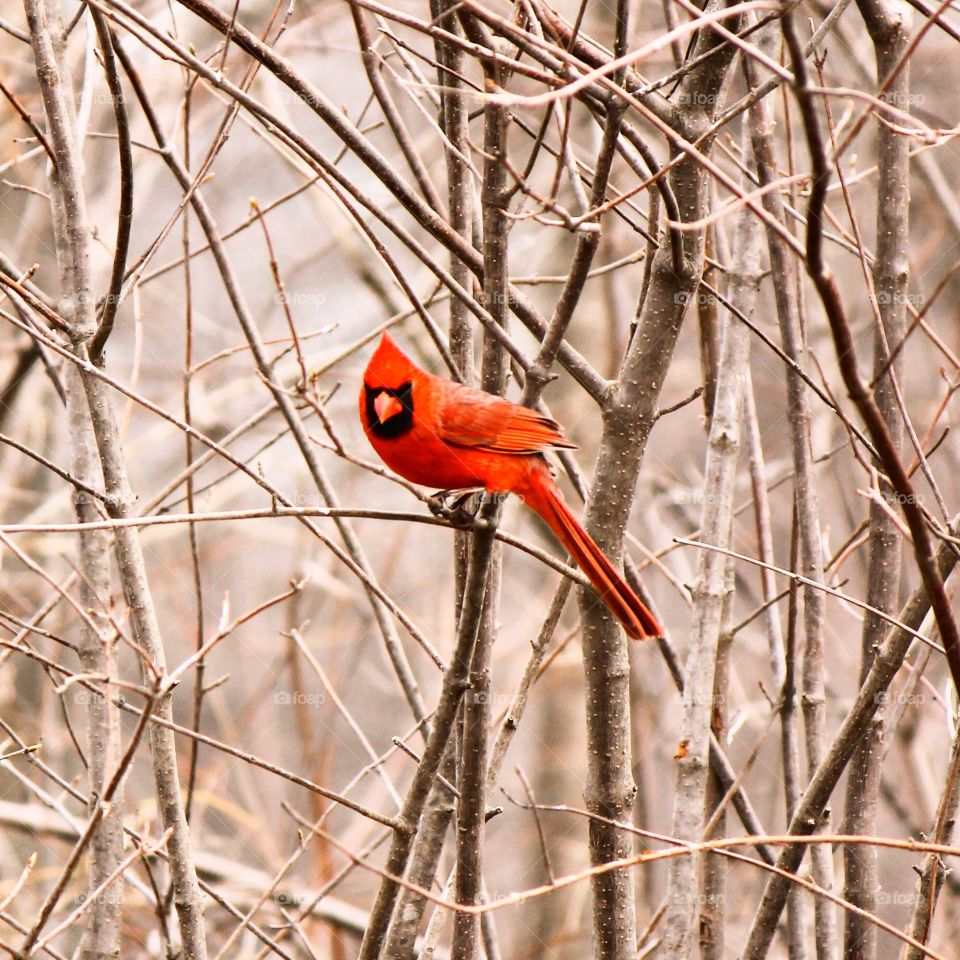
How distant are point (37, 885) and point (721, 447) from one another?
15.5 feet

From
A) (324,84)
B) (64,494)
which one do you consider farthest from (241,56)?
(324,84)

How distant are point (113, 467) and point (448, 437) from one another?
809 mm

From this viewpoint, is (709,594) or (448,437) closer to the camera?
(709,594)

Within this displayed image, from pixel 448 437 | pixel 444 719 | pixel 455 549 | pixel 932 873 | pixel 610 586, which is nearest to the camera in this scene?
pixel 932 873

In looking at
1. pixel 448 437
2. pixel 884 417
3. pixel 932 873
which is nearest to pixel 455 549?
pixel 448 437

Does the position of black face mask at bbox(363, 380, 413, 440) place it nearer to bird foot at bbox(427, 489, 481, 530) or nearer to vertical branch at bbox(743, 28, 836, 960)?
bird foot at bbox(427, 489, 481, 530)

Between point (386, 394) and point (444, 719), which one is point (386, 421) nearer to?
point (386, 394)

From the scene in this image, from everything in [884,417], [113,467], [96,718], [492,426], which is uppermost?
[884,417]

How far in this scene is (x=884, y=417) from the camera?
2486 mm

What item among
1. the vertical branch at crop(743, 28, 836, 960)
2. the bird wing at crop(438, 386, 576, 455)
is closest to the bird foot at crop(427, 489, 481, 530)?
the bird wing at crop(438, 386, 576, 455)

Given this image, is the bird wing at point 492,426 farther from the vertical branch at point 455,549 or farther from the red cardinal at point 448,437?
the vertical branch at point 455,549

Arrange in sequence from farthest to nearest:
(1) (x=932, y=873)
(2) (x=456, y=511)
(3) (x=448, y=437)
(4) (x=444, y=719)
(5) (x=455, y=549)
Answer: (3) (x=448, y=437) → (5) (x=455, y=549) → (2) (x=456, y=511) → (4) (x=444, y=719) → (1) (x=932, y=873)

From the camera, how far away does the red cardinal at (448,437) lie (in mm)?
2727

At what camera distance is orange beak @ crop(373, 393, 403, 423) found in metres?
2.84
